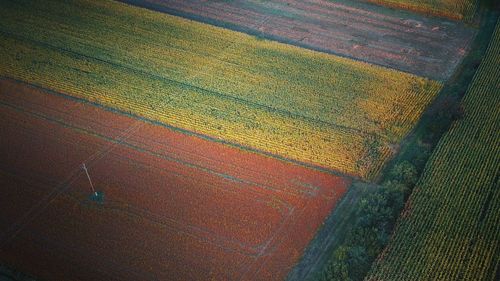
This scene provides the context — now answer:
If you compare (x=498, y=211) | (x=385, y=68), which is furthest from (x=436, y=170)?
(x=385, y=68)

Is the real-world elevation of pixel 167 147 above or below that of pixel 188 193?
above

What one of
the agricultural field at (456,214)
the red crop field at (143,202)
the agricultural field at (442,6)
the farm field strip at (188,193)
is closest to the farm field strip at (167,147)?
the red crop field at (143,202)

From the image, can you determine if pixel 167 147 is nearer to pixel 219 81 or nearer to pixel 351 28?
pixel 219 81

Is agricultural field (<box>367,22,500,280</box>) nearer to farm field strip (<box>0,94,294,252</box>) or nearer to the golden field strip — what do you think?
the golden field strip

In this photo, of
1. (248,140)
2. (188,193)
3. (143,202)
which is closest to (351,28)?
(248,140)

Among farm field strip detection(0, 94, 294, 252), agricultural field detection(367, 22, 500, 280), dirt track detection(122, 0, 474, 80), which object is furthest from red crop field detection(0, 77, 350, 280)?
dirt track detection(122, 0, 474, 80)

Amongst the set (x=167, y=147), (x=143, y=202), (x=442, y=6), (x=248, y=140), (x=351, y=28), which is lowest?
(x=143, y=202)

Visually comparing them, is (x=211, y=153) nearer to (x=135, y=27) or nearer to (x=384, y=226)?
(x=384, y=226)
